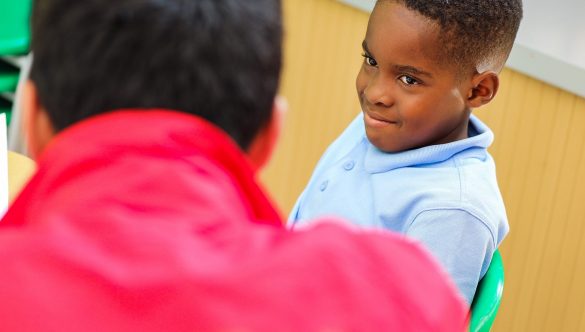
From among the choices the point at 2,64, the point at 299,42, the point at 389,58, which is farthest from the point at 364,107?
the point at 2,64

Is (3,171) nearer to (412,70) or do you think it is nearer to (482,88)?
(412,70)

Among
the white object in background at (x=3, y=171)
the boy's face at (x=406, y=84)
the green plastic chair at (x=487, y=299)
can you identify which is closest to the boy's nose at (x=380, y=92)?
the boy's face at (x=406, y=84)

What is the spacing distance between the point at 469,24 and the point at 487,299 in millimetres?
412

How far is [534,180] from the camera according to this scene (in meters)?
2.35

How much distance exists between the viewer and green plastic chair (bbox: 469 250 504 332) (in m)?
1.32

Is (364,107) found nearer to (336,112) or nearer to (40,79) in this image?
(40,79)

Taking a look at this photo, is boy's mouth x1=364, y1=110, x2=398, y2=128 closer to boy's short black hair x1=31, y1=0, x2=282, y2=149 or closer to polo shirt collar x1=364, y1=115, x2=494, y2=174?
polo shirt collar x1=364, y1=115, x2=494, y2=174

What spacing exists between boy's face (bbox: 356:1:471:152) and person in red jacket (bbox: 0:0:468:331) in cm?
76

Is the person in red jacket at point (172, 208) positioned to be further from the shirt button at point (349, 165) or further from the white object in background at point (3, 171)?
the shirt button at point (349, 165)

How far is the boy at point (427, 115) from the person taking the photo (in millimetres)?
1478

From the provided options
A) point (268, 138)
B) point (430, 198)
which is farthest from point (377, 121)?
point (268, 138)

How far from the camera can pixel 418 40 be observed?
4.96ft

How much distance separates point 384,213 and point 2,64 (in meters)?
1.62

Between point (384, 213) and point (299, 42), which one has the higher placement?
point (384, 213)
